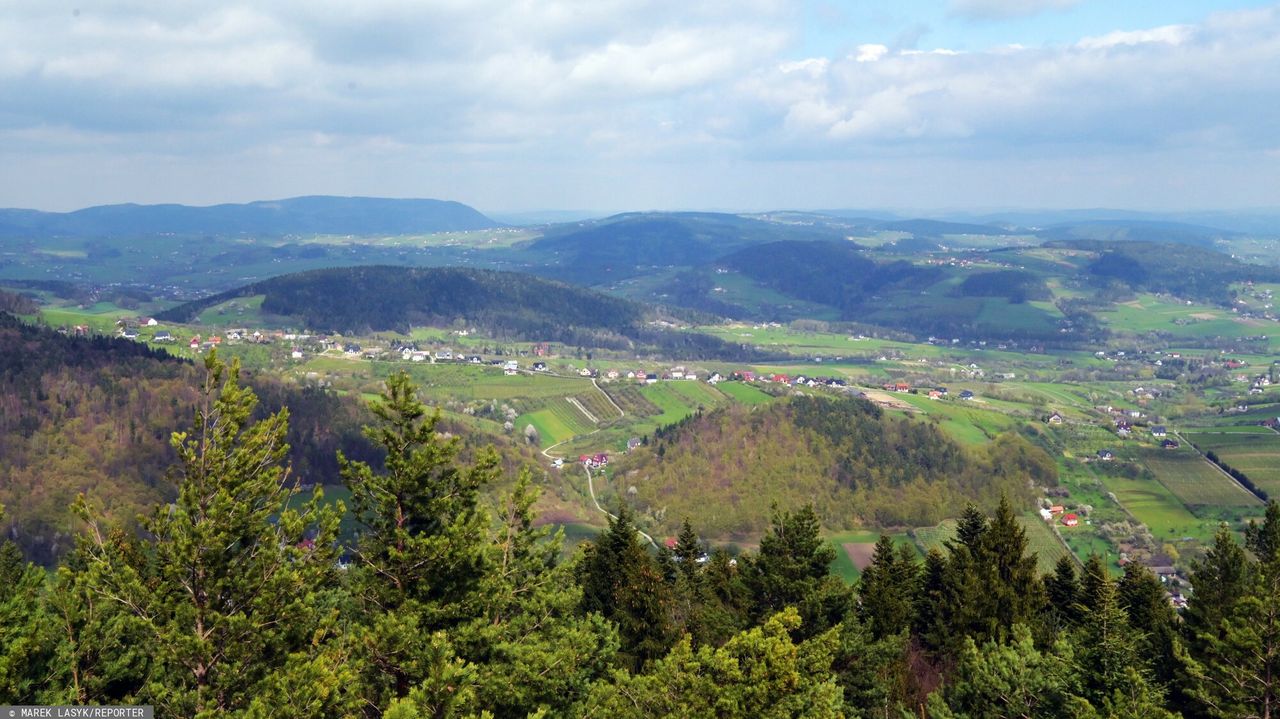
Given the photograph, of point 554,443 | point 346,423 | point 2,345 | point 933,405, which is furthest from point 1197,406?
point 2,345

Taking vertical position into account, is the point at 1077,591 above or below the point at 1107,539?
above

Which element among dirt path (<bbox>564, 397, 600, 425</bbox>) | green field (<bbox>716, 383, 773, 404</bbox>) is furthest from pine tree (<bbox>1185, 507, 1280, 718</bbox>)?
dirt path (<bbox>564, 397, 600, 425</bbox>)

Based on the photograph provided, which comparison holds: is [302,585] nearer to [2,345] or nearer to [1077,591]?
[1077,591]

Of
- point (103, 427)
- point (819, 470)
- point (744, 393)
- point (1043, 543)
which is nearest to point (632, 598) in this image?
point (1043, 543)

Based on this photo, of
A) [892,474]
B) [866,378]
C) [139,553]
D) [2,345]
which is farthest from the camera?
[866,378]

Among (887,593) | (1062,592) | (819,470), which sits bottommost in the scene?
(819,470)

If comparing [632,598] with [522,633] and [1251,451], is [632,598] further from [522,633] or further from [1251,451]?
[1251,451]
